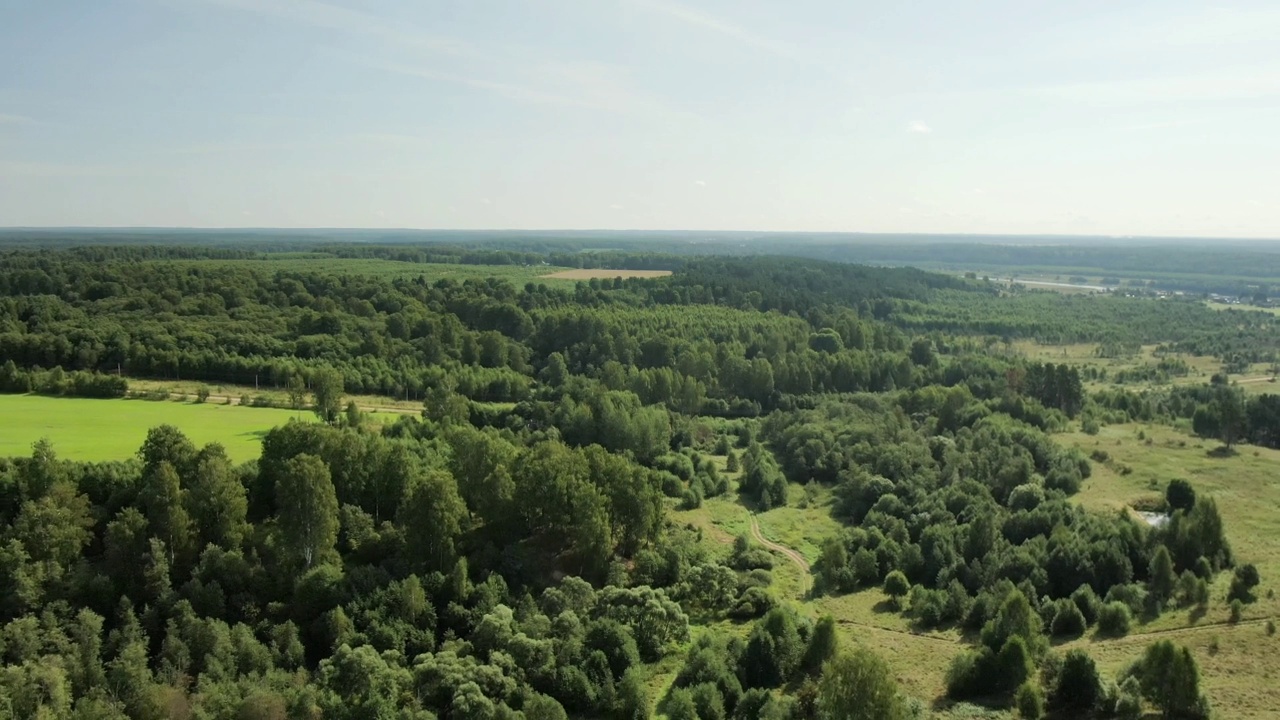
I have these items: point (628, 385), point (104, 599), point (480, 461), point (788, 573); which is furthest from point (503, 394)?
point (104, 599)

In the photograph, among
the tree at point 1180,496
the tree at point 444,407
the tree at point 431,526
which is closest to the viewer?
the tree at point 431,526

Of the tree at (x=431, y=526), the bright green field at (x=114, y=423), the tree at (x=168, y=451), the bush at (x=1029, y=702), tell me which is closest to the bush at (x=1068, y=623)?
the bush at (x=1029, y=702)

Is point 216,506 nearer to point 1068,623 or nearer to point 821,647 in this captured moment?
point 821,647

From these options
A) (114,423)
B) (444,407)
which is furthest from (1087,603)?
(114,423)

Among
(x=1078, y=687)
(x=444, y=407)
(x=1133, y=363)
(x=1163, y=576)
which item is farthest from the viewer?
(x=1133, y=363)

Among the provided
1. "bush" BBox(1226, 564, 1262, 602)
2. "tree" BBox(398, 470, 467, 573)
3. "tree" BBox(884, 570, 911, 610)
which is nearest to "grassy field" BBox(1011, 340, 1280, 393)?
"bush" BBox(1226, 564, 1262, 602)

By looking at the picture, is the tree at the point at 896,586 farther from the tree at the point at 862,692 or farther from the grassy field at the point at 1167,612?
the tree at the point at 862,692
